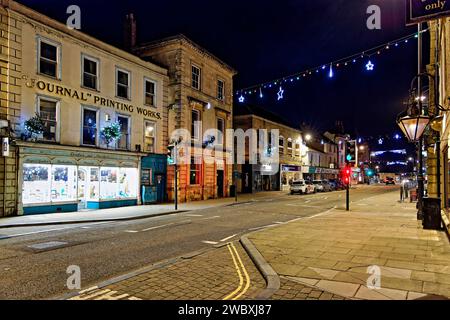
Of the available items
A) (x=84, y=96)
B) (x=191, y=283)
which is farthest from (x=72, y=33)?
(x=191, y=283)

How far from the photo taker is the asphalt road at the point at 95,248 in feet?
20.1

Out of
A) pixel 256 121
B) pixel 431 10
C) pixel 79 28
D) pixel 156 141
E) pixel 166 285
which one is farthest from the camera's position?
pixel 256 121

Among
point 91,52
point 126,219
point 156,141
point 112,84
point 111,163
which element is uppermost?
point 91,52

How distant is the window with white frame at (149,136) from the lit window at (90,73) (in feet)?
15.0

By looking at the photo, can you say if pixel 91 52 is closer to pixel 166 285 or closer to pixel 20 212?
pixel 20 212

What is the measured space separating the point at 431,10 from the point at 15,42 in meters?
17.0

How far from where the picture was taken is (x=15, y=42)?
15516mm

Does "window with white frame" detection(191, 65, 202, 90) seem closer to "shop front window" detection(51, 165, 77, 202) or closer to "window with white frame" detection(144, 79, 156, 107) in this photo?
"window with white frame" detection(144, 79, 156, 107)

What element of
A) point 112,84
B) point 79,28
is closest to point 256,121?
point 112,84

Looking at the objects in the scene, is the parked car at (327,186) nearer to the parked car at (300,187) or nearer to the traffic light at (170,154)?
the parked car at (300,187)

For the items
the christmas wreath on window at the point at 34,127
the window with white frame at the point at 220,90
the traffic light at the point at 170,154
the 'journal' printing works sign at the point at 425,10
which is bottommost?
the traffic light at the point at 170,154

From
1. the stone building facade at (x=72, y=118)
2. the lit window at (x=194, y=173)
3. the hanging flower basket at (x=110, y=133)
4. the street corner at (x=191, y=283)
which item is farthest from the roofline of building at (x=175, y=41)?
the street corner at (x=191, y=283)

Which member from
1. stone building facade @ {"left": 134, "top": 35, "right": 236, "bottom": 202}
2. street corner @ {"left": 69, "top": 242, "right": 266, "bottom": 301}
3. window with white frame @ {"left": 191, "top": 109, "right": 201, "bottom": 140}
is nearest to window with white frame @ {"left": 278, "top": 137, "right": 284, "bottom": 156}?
stone building facade @ {"left": 134, "top": 35, "right": 236, "bottom": 202}

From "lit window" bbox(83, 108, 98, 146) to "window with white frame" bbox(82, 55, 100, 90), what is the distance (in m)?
1.50
